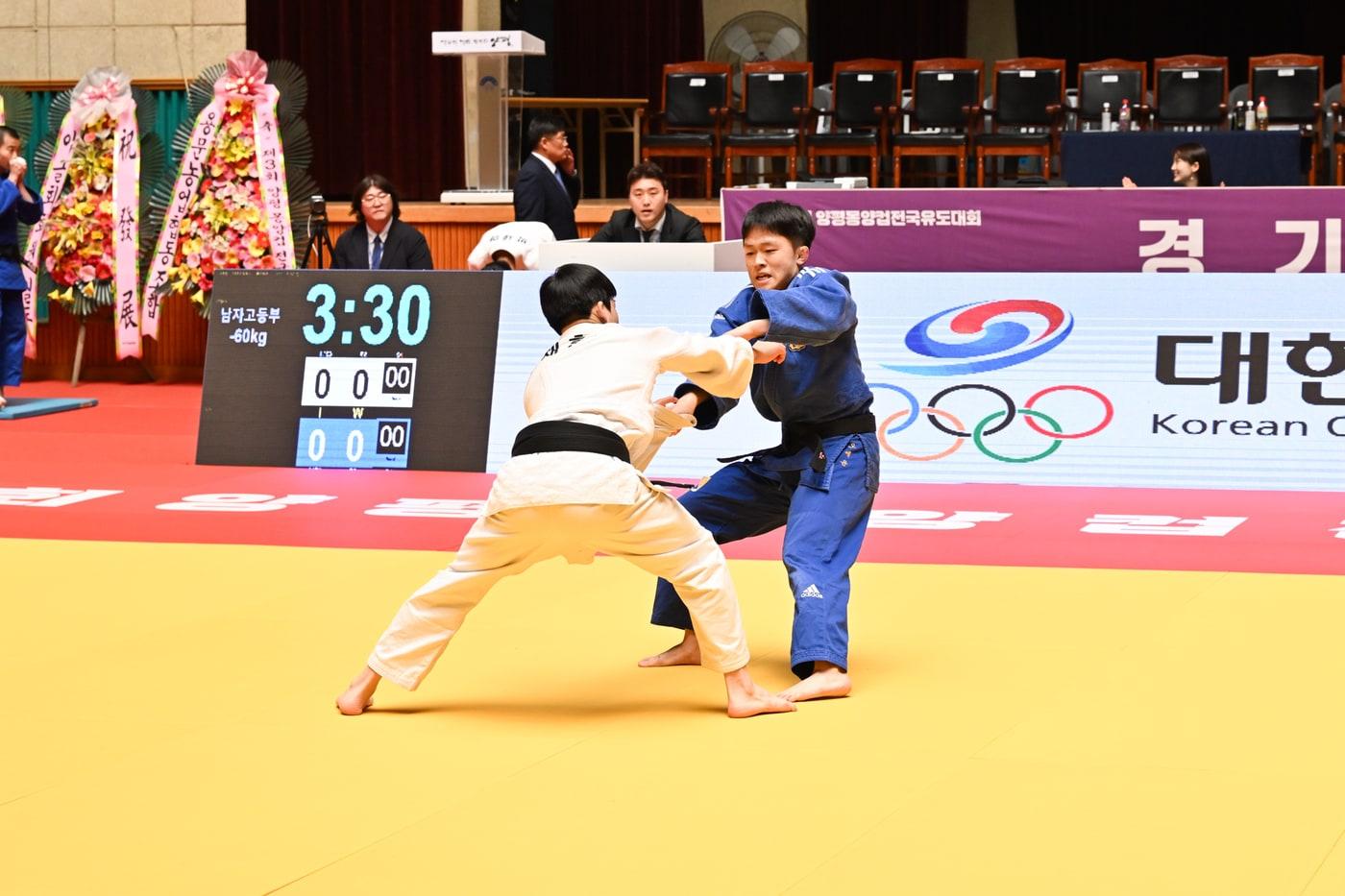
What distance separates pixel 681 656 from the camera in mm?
4906

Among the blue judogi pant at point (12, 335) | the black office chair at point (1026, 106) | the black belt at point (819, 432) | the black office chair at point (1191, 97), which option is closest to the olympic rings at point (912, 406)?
the black belt at point (819, 432)

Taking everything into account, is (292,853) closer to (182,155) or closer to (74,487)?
(74,487)

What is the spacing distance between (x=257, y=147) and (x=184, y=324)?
5.56ft

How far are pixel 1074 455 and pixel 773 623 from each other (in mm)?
3078

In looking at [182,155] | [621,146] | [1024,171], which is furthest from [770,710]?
[621,146]

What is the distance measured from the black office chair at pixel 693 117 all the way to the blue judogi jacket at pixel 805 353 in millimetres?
10660

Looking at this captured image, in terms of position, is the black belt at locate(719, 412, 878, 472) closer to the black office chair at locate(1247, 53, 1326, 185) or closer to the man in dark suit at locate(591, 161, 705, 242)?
the man in dark suit at locate(591, 161, 705, 242)

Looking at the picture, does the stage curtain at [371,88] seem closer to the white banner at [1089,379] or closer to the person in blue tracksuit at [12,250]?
the person in blue tracksuit at [12,250]

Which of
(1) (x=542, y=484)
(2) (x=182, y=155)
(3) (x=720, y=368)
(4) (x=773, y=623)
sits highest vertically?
(2) (x=182, y=155)

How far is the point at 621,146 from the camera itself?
18.5 m

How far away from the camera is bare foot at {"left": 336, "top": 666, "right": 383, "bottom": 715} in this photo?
429cm

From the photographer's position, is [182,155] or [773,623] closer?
[773,623]

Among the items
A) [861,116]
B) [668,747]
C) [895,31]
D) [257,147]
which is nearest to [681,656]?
[668,747]

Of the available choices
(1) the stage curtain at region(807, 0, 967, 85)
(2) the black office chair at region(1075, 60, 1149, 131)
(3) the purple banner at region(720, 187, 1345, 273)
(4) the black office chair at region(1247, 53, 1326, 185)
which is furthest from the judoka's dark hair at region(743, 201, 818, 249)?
(1) the stage curtain at region(807, 0, 967, 85)
